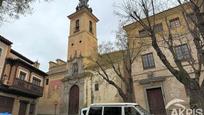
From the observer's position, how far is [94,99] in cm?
2562

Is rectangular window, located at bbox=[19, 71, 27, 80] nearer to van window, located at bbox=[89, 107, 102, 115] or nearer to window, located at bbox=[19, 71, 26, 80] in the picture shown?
window, located at bbox=[19, 71, 26, 80]

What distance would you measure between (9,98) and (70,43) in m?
15.9

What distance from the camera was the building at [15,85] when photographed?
20.0 m

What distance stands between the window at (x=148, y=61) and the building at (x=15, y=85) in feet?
48.2

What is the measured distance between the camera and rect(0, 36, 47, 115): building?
65.5ft

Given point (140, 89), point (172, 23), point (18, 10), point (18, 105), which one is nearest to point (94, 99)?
point (140, 89)

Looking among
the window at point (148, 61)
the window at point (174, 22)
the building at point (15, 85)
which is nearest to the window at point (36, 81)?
the building at point (15, 85)

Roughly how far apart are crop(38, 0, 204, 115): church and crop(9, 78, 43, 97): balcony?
5.57 metres

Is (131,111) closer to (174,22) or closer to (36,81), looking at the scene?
(174,22)

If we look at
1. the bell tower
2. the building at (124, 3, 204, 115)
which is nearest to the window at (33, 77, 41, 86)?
the bell tower

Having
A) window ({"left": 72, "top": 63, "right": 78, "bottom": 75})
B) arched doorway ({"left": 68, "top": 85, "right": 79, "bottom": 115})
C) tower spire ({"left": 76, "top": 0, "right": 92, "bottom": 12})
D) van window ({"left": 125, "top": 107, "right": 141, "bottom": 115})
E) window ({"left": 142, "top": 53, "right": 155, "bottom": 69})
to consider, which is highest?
tower spire ({"left": 76, "top": 0, "right": 92, "bottom": 12})

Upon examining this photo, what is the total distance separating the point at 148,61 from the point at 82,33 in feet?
52.8

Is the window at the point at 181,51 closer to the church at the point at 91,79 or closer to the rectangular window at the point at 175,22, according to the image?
the church at the point at 91,79

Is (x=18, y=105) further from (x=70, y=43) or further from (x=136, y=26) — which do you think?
(x=136, y=26)
